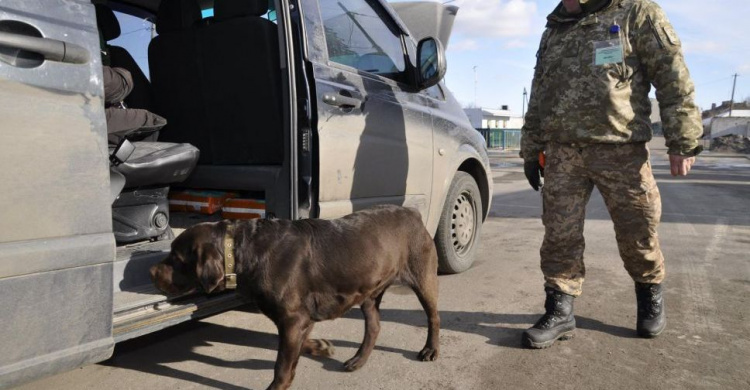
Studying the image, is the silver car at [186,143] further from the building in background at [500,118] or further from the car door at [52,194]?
the building in background at [500,118]

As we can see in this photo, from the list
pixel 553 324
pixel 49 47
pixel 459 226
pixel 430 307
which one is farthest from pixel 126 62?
pixel 553 324

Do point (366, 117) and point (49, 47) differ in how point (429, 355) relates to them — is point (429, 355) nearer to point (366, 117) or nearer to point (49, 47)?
point (366, 117)

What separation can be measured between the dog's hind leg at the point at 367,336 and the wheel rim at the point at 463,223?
171 centimetres

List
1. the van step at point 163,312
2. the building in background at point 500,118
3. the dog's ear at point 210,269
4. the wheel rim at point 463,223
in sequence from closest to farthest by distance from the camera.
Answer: the van step at point 163,312
the dog's ear at point 210,269
the wheel rim at point 463,223
the building in background at point 500,118

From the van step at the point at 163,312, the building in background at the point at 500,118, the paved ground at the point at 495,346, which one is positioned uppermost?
the building in background at the point at 500,118

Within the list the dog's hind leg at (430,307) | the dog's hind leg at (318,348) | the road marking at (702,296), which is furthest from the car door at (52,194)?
the road marking at (702,296)

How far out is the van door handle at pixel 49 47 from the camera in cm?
180

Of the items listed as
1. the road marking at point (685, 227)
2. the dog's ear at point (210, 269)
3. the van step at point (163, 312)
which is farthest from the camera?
the road marking at point (685, 227)

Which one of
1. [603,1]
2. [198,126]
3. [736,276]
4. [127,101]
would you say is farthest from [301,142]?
[736,276]

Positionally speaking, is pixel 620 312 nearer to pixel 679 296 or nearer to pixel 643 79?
pixel 679 296

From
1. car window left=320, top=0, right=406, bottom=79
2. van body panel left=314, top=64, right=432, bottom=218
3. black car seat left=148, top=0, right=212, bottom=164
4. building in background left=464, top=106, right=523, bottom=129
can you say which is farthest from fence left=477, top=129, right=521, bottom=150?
black car seat left=148, top=0, right=212, bottom=164

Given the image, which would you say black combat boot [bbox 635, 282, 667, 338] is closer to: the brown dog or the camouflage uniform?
the camouflage uniform

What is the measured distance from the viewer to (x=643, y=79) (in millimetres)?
3186

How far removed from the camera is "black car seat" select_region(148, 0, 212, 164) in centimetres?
383
